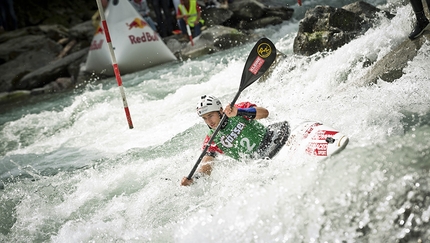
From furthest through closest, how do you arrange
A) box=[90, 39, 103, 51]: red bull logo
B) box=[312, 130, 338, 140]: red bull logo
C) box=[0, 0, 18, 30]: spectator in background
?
box=[0, 0, 18, 30]: spectator in background, box=[90, 39, 103, 51]: red bull logo, box=[312, 130, 338, 140]: red bull logo

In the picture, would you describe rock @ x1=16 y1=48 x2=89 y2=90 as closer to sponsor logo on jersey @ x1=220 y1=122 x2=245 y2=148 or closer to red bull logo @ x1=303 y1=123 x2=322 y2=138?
sponsor logo on jersey @ x1=220 y1=122 x2=245 y2=148

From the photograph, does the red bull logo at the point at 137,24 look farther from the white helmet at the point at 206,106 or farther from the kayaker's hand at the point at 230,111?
the kayaker's hand at the point at 230,111

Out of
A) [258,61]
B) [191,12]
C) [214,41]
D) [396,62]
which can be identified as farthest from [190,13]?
[396,62]

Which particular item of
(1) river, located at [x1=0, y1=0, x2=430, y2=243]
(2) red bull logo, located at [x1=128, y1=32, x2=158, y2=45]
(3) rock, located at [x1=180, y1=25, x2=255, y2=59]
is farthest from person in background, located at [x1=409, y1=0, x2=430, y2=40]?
(2) red bull logo, located at [x1=128, y1=32, x2=158, y2=45]

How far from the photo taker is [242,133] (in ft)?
14.0

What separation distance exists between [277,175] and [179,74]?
6.50 metres

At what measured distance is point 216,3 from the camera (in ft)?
47.0

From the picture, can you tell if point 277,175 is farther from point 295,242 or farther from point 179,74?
point 179,74

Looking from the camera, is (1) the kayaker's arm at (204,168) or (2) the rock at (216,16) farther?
(2) the rock at (216,16)

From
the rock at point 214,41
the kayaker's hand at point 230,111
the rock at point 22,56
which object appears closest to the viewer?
the kayaker's hand at point 230,111

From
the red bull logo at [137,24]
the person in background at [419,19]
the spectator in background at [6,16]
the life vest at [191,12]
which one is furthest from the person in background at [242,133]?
the spectator in background at [6,16]

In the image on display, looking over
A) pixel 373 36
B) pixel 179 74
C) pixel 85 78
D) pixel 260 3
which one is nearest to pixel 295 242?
pixel 373 36

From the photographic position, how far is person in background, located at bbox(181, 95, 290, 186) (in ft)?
13.8

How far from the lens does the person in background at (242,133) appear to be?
165 inches
